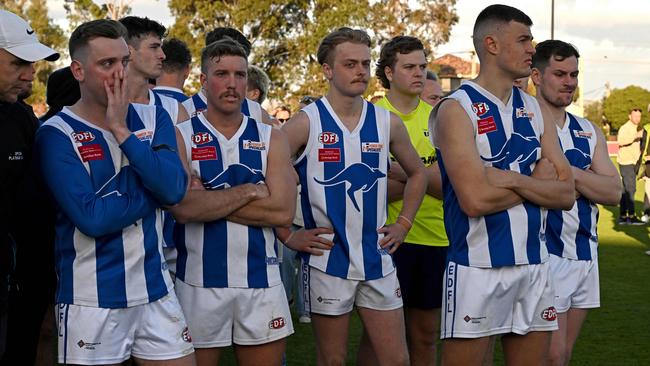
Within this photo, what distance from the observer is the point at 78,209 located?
3848 mm

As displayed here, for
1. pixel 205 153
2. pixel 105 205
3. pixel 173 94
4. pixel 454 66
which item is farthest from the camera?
pixel 454 66

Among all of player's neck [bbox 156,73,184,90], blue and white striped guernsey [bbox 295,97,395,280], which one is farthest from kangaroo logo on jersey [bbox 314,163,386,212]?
player's neck [bbox 156,73,184,90]

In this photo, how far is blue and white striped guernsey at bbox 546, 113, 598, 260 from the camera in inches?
230

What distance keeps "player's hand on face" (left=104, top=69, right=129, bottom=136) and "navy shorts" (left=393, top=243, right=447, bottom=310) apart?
9.72 feet

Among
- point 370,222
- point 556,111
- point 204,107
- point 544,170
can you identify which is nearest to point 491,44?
point 544,170

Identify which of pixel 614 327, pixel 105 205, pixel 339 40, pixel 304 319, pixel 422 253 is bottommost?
pixel 614 327

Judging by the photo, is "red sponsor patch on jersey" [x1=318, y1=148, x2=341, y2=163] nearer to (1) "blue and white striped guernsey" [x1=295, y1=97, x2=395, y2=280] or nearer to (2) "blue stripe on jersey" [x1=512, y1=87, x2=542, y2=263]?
(1) "blue and white striped guernsey" [x1=295, y1=97, x2=395, y2=280]

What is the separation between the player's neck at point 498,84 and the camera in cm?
480

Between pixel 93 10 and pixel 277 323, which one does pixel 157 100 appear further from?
pixel 93 10

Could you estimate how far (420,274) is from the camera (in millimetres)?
6387

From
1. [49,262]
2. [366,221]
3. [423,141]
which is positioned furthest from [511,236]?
[49,262]

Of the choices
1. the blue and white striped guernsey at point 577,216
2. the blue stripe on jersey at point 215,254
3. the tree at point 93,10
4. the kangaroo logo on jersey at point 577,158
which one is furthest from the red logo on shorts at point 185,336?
the tree at point 93,10

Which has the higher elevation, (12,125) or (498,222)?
(12,125)

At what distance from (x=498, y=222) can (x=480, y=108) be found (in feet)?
1.99
